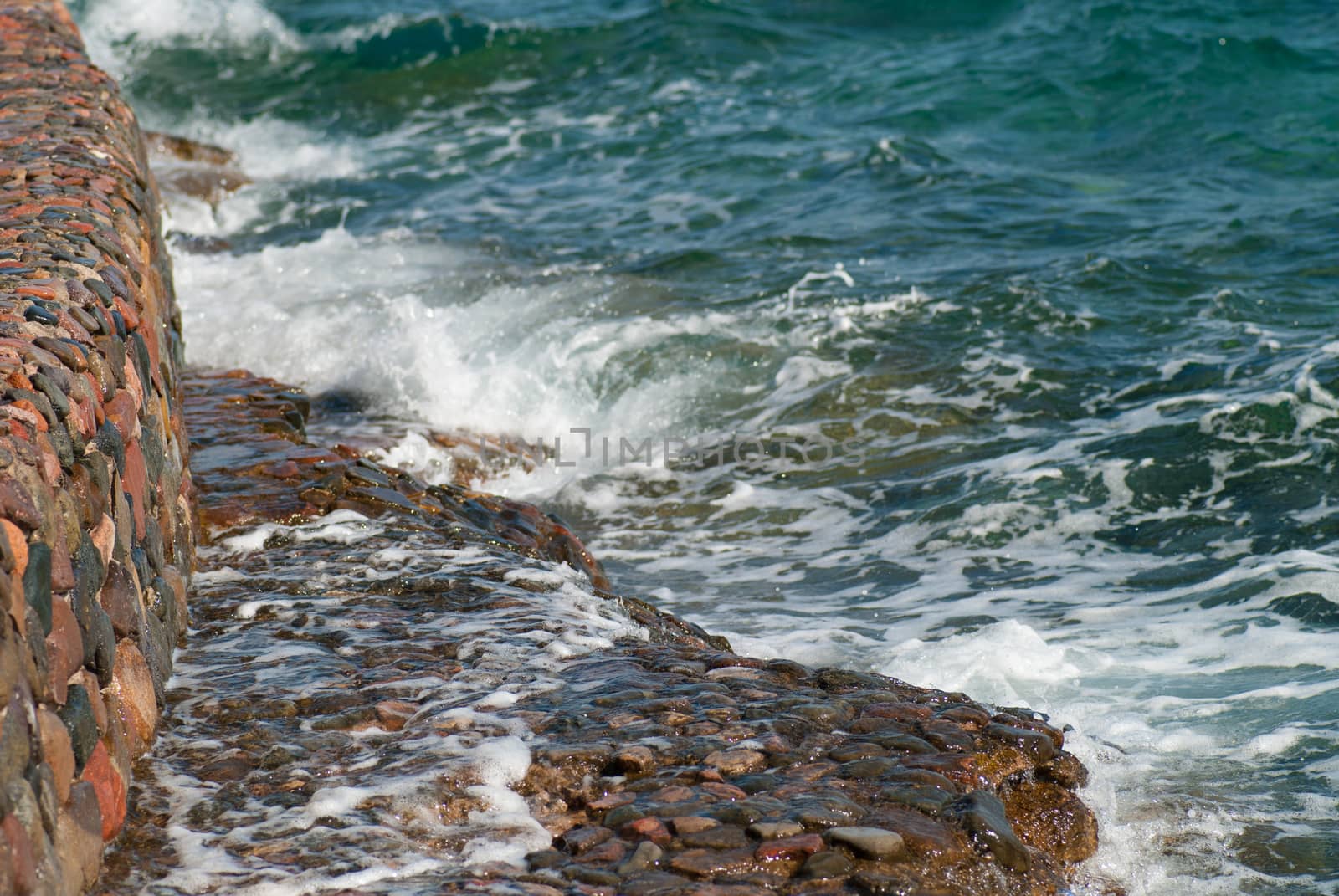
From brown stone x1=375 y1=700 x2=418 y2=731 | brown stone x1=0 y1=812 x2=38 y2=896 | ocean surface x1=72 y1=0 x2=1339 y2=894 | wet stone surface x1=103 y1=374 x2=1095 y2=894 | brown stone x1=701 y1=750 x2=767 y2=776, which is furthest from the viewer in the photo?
ocean surface x1=72 y1=0 x2=1339 y2=894

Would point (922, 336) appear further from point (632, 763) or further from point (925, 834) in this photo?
point (925, 834)

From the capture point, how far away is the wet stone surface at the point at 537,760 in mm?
2477

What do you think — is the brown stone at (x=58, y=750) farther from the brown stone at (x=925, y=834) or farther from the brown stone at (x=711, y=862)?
the brown stone at (x=925, y=834)

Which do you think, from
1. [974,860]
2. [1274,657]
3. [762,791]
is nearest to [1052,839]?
[974,860]

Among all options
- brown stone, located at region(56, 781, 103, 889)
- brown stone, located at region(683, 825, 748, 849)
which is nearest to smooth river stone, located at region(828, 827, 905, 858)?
brown stone, located at region(683, 825, 748, 849)

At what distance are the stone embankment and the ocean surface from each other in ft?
2.10

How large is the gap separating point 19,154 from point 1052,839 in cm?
385

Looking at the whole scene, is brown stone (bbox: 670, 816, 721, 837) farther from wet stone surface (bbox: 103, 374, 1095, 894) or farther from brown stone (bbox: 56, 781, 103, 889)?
brown stone (bbox: 56, 781, 103, 889)

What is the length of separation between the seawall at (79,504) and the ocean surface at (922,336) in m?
2.17

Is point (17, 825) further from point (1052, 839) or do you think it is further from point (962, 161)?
point (962, 161)

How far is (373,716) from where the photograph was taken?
306cm

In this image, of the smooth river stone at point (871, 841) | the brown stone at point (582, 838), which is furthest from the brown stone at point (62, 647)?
the smooth river stone at point (871, 841)

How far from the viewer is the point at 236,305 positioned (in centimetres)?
863

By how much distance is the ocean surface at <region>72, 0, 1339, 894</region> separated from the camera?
4590 mm
